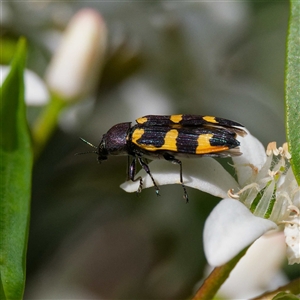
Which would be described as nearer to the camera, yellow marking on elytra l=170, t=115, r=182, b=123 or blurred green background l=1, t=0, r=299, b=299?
yellow marking on elytra l=170, t=115, r=182, b=123

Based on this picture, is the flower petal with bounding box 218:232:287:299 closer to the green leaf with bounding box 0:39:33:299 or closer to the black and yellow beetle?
the black and yellow beetle

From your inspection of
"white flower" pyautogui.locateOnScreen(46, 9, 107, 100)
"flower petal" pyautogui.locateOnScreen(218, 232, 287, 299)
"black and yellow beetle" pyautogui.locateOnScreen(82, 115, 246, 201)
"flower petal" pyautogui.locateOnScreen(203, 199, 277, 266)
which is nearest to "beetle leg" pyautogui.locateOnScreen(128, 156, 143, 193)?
"black and yellow beetle" pyautogui.locateOnScreen(82, 115, 246, 201)

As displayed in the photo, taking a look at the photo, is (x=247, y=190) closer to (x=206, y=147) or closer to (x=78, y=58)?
(x=206, y=147)

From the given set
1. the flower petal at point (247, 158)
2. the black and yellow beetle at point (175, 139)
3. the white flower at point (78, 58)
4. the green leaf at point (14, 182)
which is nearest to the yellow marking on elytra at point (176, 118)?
the black and yellow beetle at point (175, 139)

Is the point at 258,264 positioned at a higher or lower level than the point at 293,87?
lower

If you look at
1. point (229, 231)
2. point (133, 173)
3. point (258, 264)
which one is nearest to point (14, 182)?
point (133, 173)
